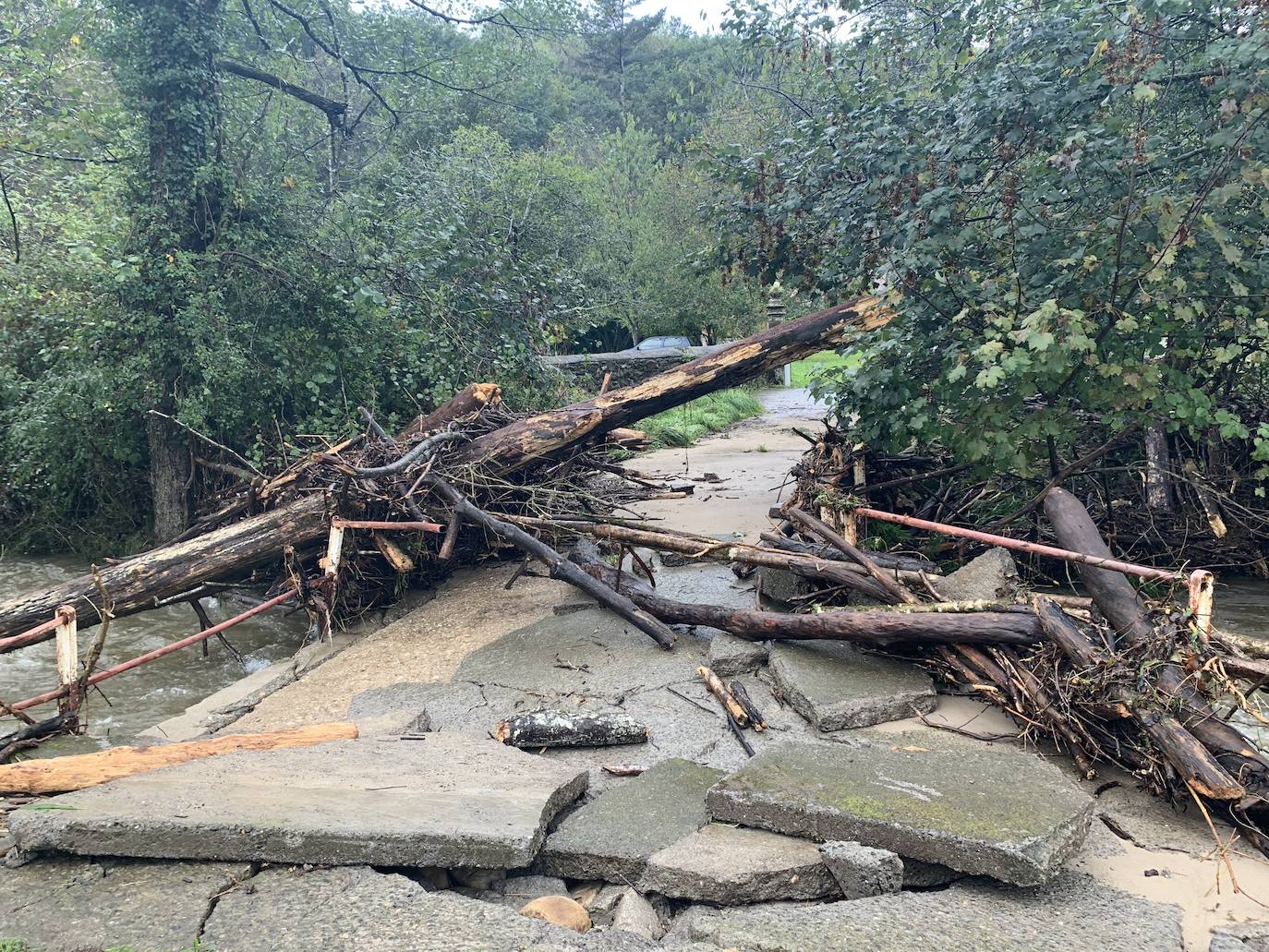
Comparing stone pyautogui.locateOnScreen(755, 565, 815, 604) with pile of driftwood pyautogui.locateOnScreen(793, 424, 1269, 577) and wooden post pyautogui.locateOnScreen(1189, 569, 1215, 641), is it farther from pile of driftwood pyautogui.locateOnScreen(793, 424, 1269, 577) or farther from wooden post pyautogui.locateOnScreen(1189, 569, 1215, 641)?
wooden post pyautogui.locateOnScreen(1189, 569, 1215, 641)

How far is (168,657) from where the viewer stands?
19.8 feet

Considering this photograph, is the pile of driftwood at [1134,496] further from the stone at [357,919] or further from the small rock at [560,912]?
the stone at [357,919]

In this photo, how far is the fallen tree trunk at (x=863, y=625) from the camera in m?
3.68

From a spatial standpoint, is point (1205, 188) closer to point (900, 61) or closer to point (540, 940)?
point (900, 61)

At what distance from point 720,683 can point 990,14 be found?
5.33 metres

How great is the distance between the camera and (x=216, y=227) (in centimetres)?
771

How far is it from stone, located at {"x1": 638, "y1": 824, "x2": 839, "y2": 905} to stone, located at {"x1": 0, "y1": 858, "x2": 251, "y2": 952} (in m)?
1.24

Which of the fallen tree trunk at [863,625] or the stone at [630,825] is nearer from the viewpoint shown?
the stone at [630,825]

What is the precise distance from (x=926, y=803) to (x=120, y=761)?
287cm

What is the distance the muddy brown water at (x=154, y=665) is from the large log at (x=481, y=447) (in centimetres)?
57

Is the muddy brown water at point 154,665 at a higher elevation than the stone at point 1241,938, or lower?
lower

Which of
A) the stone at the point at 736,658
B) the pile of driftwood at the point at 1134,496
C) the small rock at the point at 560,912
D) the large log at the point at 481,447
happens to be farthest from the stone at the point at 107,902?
the pile of driftwood at the point at 1134,496

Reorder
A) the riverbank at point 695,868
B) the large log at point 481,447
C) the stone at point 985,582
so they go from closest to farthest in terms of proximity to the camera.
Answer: the riverbank at point 695,868 < the stone at point 985,582 < the large log at point 481,447

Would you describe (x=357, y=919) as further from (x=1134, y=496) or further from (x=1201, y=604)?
(x=1134, y=496)
